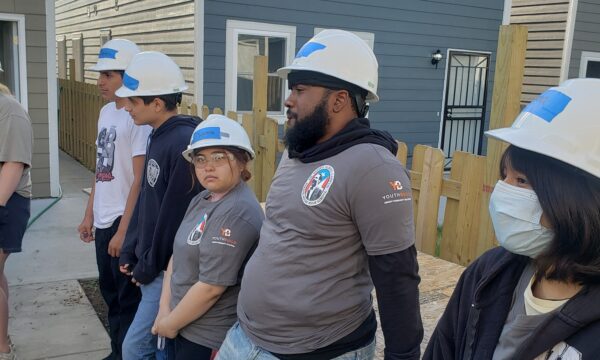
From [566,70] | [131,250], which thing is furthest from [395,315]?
[566,70]

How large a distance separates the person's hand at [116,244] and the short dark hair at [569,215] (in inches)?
97.4

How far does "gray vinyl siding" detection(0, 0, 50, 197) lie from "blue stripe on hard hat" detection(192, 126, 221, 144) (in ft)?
18.9

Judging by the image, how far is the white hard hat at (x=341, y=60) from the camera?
6.13 ft

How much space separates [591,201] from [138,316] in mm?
2203

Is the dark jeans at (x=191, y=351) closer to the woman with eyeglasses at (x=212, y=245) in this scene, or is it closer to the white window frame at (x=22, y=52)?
the woman with eyeglasses at (x=212, y=245)

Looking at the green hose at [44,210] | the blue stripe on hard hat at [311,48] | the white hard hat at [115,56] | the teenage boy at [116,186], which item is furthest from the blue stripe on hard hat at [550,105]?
the green hose at [44,210]

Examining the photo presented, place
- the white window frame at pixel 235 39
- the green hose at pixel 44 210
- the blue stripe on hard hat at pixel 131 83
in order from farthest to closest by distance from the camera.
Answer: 1. the white window frame at pixel 235 39
2. the green hose at pixel 44 210
3. the blue stripe on hard hat at pixel 131 83

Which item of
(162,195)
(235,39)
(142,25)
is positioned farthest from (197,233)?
(142,25)

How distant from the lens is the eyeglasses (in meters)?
2.36

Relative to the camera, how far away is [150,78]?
2900 millimetres

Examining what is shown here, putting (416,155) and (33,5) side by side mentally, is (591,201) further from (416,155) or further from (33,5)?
(33,5)

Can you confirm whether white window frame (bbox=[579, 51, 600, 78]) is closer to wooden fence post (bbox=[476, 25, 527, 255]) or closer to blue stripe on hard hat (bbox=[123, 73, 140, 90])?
wooden fence post (bbox=[476, 25, 527, 255])

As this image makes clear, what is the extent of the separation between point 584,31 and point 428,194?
9.52 m

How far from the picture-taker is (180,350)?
240cm
